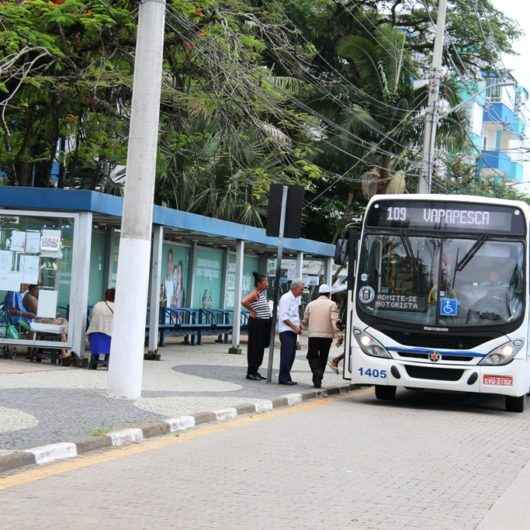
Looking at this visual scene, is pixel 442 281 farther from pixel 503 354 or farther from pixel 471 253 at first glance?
pixel 503 354

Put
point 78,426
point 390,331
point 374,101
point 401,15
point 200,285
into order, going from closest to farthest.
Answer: point 78,426, point 390,331, point 200,285, point 374,101, point 401,15

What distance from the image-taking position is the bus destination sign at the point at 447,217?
14641mm

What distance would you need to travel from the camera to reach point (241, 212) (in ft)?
98.6

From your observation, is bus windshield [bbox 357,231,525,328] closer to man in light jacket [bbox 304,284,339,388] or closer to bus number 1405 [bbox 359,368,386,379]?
bus number 1405 [bbox 359,368,386,379]

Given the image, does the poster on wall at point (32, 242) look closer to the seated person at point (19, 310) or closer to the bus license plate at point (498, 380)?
the seated person at point (19, 310)

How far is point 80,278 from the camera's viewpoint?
16.4 meters

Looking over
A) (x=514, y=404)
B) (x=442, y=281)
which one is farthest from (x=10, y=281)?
(x=514, y=404)

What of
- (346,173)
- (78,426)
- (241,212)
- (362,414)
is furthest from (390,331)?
(346,173)

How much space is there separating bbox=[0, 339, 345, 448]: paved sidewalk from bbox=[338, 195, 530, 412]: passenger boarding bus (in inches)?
75.3

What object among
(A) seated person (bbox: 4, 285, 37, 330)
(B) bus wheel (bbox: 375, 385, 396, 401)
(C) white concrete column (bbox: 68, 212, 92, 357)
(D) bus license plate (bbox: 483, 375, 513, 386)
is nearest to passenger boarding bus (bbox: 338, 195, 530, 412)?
(D) bus license plate (bbox: 483, 375, 513, 386)

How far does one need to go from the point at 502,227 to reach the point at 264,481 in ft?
25.6

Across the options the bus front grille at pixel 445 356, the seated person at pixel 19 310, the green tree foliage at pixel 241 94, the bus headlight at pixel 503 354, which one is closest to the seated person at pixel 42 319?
the seated person at pixel 19 310

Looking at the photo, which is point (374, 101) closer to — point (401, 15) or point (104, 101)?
point (401, 15)

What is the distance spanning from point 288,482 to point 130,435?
2.30 m
